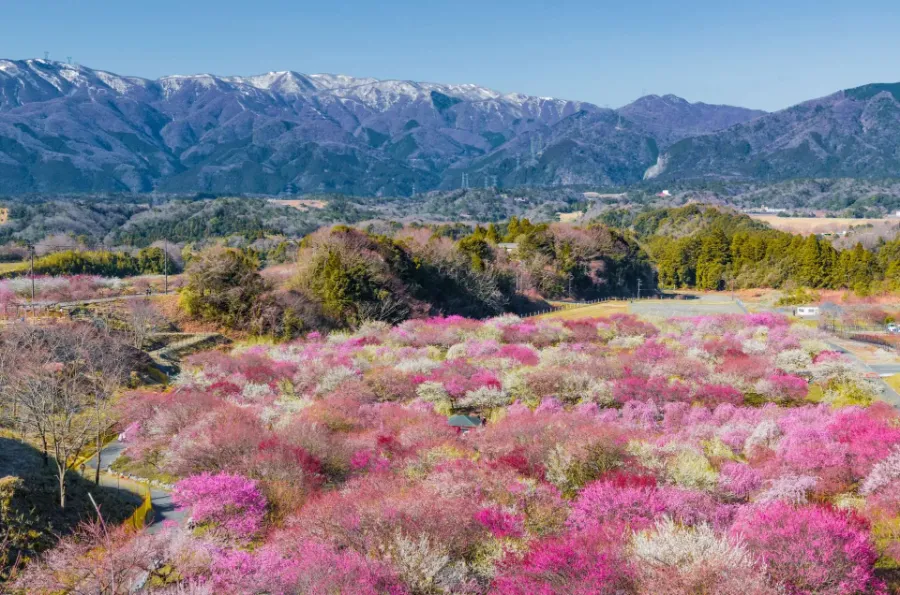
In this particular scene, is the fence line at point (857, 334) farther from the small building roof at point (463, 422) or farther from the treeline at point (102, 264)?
the treeline at point (102, 264)

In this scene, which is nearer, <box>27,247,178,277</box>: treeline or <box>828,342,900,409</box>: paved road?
<box>828,342,900,409</box>: paved road

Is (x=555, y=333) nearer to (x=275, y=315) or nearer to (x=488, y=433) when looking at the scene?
(x=275, y=315)

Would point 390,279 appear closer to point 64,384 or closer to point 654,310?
point 654,310

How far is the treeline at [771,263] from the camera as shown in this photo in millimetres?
74812

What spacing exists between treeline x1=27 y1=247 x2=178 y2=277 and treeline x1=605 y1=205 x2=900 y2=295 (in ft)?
191

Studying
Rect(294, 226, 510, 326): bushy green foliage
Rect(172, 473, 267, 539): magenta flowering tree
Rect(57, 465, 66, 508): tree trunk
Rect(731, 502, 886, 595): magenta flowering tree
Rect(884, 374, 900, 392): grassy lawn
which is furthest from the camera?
Rect(294, 226, 510, 326): bushy green foliage

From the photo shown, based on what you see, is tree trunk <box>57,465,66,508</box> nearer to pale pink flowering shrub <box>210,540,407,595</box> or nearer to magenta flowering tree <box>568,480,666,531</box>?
pale pink flowering shrub <box>210,540,407,595</box>

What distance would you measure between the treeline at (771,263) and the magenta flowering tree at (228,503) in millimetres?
69468

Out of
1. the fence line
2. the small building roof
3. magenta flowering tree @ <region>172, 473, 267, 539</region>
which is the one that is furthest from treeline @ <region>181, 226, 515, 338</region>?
magenta flowering tree @ <region>172, 473, 267, 539</region>

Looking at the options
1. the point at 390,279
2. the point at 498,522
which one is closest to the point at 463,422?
the point at 498,522

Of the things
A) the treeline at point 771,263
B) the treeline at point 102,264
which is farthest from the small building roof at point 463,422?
the treeline at point 771,263

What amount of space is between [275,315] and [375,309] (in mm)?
8102

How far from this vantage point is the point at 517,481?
1638 centimetres

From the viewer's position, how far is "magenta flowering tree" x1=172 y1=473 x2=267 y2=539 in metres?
15.0
